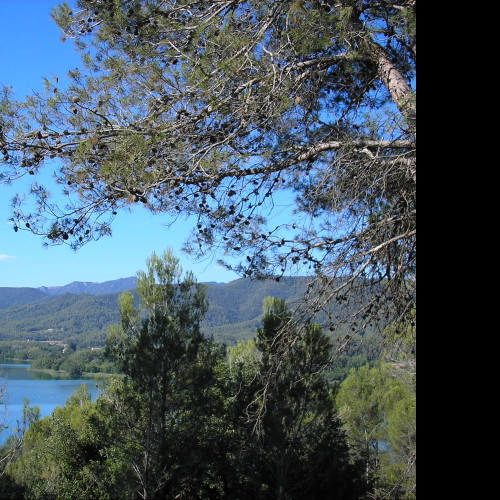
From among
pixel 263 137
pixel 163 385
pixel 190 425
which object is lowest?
pixel 190 425

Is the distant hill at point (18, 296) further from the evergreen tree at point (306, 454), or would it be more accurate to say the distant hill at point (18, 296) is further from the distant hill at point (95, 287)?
the evergreen tree at point (306, 454)

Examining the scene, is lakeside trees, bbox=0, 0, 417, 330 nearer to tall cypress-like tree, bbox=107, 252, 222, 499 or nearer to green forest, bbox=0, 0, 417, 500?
green forest, bbox=0, 0, 417, 500

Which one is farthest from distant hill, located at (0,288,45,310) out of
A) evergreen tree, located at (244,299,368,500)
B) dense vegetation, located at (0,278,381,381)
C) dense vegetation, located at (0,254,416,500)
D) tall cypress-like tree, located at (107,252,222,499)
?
evergreen tree, located at (244,299,368,500)

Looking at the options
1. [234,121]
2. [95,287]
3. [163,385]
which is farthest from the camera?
[95,287]

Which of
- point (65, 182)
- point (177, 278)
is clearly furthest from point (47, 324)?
point (65, 182)

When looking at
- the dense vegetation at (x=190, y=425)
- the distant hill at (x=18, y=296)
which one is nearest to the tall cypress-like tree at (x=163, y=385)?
the dense vegetation at (x=190, y=425)

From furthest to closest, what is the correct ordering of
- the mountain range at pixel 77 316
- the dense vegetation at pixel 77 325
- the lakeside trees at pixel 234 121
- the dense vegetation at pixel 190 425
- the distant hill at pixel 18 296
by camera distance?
the distant hill at pixel 18 296
the mountain range at pixel 77 316
the dense vegetation at pixel 77 325
the dense vegetation at pixel 190 425
the lakeside trees at pixel 234 121

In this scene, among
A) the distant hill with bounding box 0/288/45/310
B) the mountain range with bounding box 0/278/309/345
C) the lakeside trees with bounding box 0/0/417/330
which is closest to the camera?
the lakeside trees with bounding box 0/0/417/330

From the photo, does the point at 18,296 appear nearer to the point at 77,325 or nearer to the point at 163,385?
the point at 77,325

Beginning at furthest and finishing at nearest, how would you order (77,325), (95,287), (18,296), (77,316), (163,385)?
1. (95,287)
2. (18,296)
3. (77,316)
4. (77,325)
5. (163,385)

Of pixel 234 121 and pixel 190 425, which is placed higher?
pixel 234 121

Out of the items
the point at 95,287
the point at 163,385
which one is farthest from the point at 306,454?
the point at 95,287

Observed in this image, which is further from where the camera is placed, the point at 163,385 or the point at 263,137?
the point at 163,385
